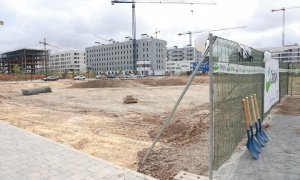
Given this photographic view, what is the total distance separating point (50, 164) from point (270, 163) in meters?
4.39

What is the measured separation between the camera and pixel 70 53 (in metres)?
143

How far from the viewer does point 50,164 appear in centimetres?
476

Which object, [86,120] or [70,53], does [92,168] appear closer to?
[86,120]

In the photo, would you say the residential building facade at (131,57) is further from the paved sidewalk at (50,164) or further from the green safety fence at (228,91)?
the green safety fence at (228,91)

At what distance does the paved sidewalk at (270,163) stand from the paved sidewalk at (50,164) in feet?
5.18

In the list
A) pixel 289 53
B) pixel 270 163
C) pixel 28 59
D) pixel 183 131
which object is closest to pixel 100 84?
pixel 183 131

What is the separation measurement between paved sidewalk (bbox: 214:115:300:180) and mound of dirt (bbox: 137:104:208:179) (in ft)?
1.63

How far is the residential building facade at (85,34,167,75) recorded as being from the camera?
107312 mm

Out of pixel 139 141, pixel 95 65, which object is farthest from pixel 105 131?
pixel 95 65

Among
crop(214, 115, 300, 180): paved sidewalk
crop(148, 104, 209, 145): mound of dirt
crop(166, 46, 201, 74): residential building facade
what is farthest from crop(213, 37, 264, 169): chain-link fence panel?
crop(166, 46, 201, 74): residential building facade

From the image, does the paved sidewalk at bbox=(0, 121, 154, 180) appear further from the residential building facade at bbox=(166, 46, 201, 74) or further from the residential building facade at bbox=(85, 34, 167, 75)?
the residential building facade at bbox=(166, 46, 201, 74)

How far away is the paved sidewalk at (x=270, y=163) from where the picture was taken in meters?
4.11

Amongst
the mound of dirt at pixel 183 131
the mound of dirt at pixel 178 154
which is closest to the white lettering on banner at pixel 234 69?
the mound of dirt at pixel 178 154

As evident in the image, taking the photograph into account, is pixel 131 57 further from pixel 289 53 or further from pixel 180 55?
pixel 289 53
